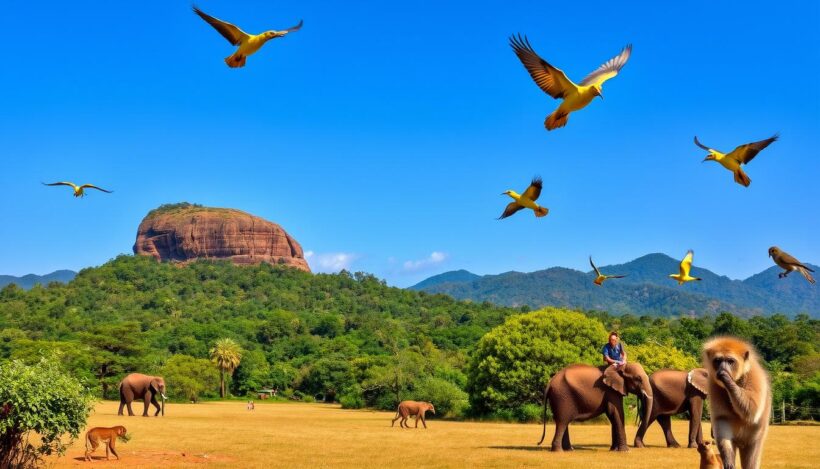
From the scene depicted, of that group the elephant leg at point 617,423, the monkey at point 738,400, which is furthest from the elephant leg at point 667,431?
the monkey at point 738,400

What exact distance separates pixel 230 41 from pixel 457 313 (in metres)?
113

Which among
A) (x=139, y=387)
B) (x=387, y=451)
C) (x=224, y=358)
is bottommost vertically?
(x=387, y=451)

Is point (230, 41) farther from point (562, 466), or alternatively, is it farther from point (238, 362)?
point (238, 362)

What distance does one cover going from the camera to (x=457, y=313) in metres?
121

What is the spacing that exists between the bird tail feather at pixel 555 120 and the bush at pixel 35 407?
32.0 ft

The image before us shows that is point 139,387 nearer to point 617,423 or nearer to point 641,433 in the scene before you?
point 641,433

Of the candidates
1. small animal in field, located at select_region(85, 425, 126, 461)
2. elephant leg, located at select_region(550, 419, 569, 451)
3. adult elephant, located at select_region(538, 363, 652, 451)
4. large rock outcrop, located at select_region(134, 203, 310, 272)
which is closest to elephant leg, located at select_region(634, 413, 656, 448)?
adult elephant, located at select_region(538, 363, 652, 451)

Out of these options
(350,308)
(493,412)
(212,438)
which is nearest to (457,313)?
(350,308)

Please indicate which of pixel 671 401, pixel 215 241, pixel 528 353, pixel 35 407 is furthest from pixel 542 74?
→ pixel 215 241

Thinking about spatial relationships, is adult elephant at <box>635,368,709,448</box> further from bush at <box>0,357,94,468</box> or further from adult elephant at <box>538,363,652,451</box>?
bush at <box>0,357,94,468</box>

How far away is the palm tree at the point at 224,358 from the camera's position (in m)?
72.9

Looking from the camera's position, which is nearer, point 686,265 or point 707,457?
point 707,457

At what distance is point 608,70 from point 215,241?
605ft

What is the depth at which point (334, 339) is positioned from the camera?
88.2 metres
